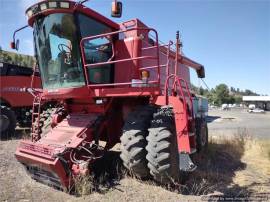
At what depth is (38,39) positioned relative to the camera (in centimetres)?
673

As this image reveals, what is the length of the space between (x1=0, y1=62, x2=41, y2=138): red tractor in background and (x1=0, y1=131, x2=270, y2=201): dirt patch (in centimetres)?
482

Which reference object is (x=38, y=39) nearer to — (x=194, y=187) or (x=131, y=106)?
(x=131, y=106)

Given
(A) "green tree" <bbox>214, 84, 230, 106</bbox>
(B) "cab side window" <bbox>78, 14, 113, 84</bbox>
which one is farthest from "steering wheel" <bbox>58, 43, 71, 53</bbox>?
(A) "green tree" <bbox>214, 84, 230, 106</bbox>

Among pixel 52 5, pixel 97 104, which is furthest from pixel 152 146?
pixel 52 5

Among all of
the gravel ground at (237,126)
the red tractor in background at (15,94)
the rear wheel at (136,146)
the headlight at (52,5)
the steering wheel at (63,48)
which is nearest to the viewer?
Answer: the rear wheel at (136,146)

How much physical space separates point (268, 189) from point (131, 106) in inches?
118

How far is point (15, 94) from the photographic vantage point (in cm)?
1290

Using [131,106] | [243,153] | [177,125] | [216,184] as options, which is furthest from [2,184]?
[243,153]

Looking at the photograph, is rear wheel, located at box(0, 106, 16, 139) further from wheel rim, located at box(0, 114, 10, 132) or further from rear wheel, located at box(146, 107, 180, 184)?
rear wheel, located at box(146, 107, 180, 184)

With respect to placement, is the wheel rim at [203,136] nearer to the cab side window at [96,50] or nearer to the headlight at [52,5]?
the cab side window at [96,50]

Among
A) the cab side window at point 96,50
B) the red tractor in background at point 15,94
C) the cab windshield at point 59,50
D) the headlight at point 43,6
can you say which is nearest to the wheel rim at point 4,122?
the red tractor in background at point 15,94

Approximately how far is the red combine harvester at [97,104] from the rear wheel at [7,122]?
4643 mm

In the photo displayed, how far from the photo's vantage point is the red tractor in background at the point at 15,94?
12542 mm

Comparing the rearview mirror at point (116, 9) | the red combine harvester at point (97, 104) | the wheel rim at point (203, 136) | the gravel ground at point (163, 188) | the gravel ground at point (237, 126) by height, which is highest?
the rearview mirror at point (116, 9)
